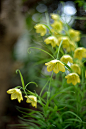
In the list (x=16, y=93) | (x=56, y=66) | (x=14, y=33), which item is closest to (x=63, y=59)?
(x=56, y=66)

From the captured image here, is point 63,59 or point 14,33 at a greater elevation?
point 14,33

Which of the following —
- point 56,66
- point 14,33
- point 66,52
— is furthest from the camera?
point 14,33

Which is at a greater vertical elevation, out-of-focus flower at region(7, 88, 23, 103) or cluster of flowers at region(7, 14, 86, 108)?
cluster of flowers at region(7, 14, 86, 108)

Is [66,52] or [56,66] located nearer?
[56,66]

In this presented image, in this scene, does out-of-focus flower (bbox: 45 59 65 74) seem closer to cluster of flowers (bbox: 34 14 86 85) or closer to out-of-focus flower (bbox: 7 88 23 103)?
cluster of flowers (bbox: 34 14 86 85)

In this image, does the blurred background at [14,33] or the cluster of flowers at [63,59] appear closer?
the cluster of flowers at [63,59]

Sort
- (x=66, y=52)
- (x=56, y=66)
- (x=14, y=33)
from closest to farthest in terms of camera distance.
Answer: (x=56, y=66)
(x=66, y=52)
(x=14, y=33)

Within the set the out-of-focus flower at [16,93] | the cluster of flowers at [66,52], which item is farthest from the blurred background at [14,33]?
the out-of-focus flower at [16,93]

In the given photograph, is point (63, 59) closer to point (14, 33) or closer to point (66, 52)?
point (66, 52)

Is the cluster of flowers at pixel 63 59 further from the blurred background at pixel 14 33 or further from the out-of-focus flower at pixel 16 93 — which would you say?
the blurred background at pixel 14 33

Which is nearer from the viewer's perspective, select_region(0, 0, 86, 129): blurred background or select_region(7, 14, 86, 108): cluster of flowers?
select_region(7, 14, 86, 108): cluster of flowers

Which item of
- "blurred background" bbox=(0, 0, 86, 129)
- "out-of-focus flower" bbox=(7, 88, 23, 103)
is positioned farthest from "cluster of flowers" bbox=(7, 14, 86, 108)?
"blurred background" bbox=(0, 0, 86, 129)
